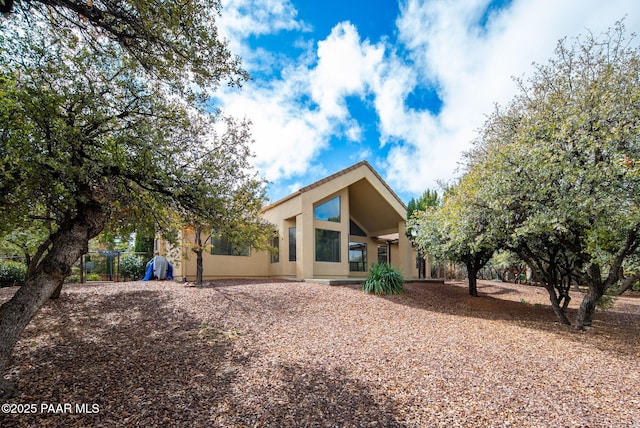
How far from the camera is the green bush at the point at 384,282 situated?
37.7 ft

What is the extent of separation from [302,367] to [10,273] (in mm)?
15711

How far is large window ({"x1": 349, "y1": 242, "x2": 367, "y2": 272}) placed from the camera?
18291 millimetres

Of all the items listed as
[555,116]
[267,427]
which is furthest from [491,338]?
[267,427]

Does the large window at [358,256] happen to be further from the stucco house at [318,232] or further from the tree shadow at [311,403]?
the tree shadow at [311,403]

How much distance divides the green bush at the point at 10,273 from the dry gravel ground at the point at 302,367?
21.5 ft

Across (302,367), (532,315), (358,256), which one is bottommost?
(532,315)

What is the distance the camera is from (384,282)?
1159 cm

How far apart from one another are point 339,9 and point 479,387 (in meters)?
9.17

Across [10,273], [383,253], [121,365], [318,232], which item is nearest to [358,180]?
[318,232]

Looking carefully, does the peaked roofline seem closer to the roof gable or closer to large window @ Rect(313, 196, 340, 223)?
the roof gable

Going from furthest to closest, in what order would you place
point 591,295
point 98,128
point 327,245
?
point 327,245 < point 591,295 < point 98,128

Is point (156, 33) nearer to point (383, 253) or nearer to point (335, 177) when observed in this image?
point (335, 177)

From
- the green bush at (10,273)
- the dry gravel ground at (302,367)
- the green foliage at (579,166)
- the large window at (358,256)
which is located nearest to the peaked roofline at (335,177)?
the large window at (358,256)

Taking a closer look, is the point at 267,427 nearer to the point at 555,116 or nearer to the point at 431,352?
the point at 431,352
